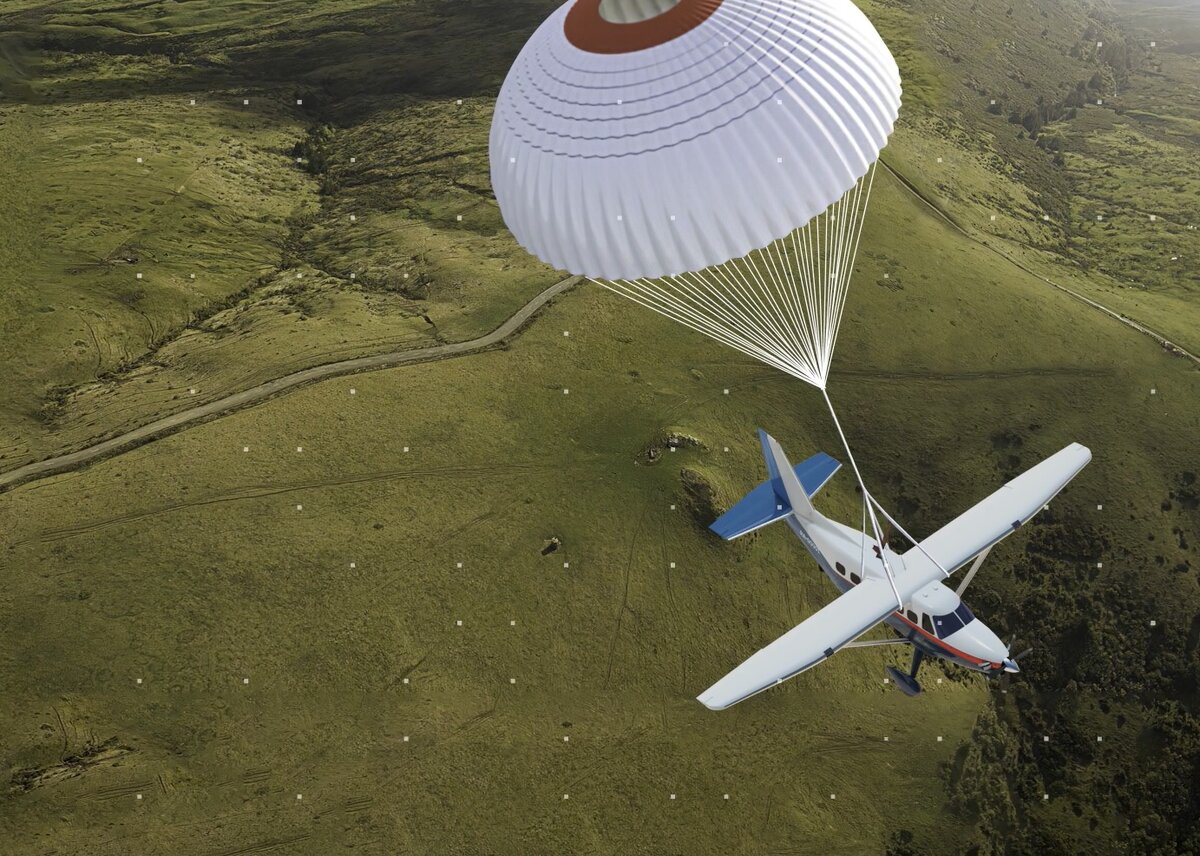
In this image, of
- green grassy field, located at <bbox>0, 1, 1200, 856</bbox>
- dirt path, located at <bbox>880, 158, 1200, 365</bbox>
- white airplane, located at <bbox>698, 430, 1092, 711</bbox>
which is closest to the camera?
white airplane, located at <bbox>698, 430, 1092, 711</bbox>

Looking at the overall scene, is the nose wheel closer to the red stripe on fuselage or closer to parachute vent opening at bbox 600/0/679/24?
the red stripe on fuselage

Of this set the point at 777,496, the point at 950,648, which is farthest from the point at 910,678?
the point at 777,496

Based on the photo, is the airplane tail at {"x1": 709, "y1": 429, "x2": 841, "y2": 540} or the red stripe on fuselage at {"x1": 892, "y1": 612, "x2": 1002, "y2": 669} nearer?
the red stripe on fuselage at {"x1": 892, "y1": 612, "x2": 1002, "y2": 669}

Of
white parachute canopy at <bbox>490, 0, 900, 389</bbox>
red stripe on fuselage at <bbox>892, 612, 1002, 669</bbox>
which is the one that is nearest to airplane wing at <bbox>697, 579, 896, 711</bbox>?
red stripe on fuselage at <bbox>892, 612, 1002, 669</bbox>

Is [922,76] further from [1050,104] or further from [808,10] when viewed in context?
[808,10]

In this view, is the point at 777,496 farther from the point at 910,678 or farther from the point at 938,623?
the point at 910,678

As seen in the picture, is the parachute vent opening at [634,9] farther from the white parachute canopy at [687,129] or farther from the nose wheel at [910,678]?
the nose wheel at [910,678]

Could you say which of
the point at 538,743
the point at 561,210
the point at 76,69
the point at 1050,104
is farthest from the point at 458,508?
the point at 1050,104
